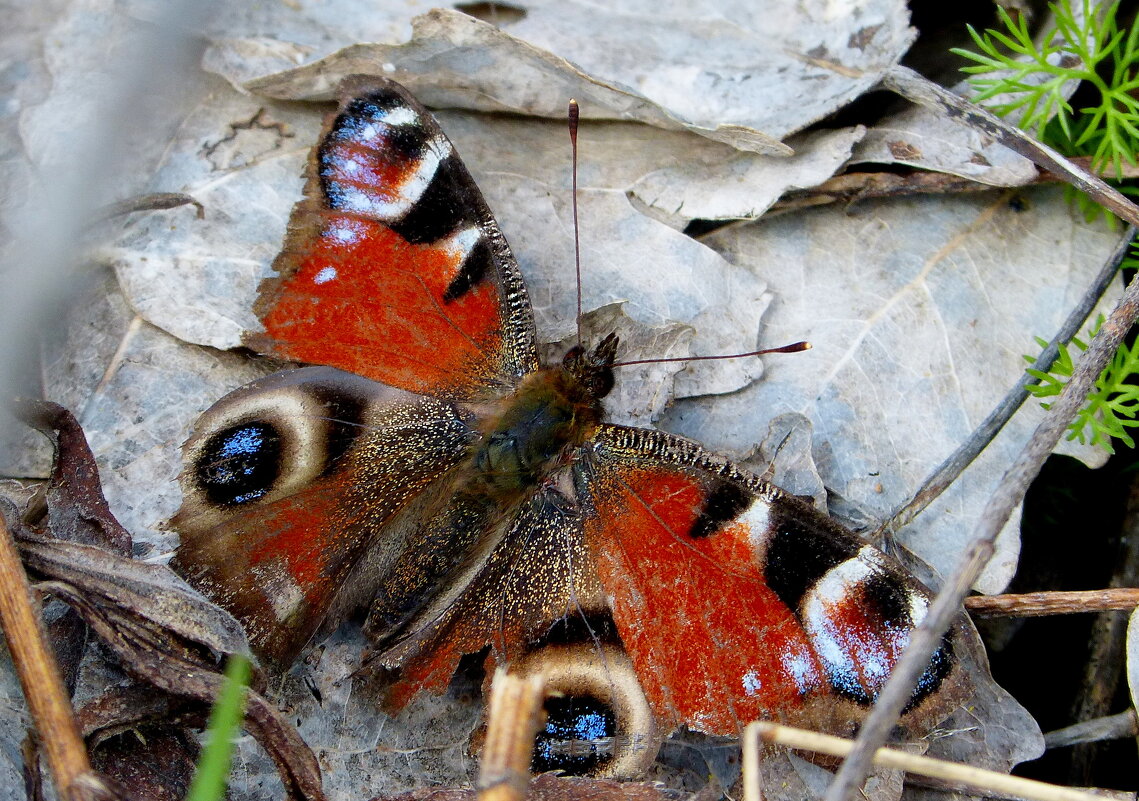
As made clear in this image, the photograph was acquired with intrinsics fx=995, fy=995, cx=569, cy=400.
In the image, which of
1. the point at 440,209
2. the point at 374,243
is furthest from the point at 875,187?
the point at 374,243

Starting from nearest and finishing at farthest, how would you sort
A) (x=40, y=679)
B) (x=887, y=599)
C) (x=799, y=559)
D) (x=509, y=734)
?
(x=509, y=734)
(x=40, y=679)
(x=887, y=599)
(x=799, y=559)

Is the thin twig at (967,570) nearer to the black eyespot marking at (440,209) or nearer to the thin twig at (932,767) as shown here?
the thin twig at (932,767)

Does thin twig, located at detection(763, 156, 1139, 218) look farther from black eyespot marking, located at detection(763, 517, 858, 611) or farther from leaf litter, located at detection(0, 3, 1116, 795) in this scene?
black eyespot marking, located at detection(763, 517, 858, 611)

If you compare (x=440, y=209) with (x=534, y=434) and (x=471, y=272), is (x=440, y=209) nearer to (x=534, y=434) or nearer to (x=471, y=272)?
(x=471, y=272)

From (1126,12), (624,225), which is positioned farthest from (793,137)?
(1126,12)

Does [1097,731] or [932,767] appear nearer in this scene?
[932,767]

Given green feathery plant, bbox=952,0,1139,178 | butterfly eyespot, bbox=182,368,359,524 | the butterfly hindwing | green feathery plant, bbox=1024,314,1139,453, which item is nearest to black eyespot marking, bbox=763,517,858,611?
green feathery plant, bbox=1024,314,1139,453

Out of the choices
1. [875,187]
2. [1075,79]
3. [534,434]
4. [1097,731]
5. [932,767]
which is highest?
[1075,79]
